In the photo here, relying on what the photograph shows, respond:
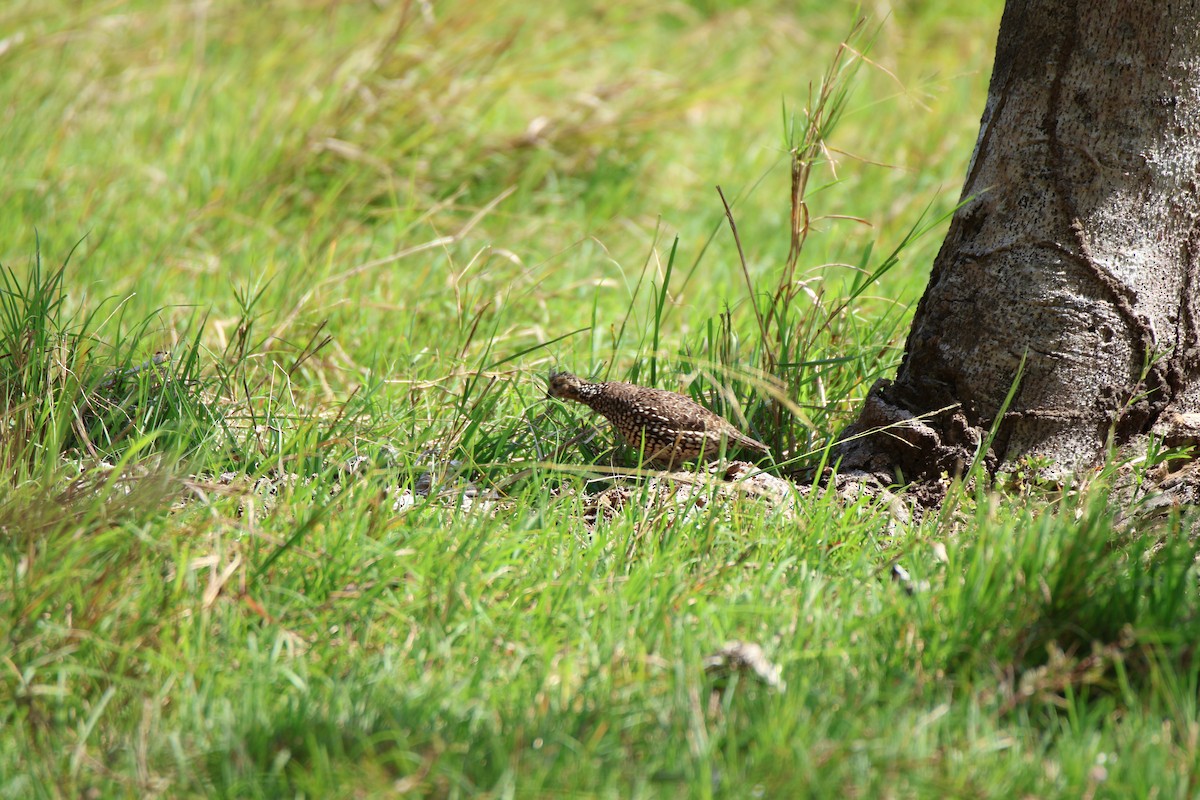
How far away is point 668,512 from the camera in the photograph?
10.9 feet

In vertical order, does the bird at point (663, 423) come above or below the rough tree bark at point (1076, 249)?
below

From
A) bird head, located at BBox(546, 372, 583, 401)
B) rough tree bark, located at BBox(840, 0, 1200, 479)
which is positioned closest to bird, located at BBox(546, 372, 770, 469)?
bird head, located at BBox(546, 372, 583, 401)

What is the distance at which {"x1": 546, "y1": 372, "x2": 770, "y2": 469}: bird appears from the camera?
3514 mm

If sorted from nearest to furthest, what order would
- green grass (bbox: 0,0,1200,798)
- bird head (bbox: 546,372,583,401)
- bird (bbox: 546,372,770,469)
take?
green grass (bbox: 0,0,1200,798), bird (bbox: 546,372,770,469), bird head (bbox: 546,372,583,401)

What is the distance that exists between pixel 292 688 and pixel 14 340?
170 cm

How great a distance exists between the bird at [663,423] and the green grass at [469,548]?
18 cm

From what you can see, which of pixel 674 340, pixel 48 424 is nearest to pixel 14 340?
pixel 48 424

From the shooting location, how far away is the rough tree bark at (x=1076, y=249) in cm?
320

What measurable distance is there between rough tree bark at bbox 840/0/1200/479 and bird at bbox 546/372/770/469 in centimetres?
54

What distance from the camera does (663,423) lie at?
352 cm

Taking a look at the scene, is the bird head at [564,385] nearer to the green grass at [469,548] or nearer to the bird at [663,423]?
the bird at [663,423]

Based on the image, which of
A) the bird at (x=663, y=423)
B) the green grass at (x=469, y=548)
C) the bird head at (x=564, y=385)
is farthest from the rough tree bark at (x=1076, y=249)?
the bird head at (x=564, y=385)

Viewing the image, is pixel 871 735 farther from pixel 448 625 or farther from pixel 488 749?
pixel 448 625

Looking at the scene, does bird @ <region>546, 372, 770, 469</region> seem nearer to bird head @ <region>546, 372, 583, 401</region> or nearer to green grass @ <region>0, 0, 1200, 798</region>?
bird head @ <region>546, 372, 583, 401</region>
